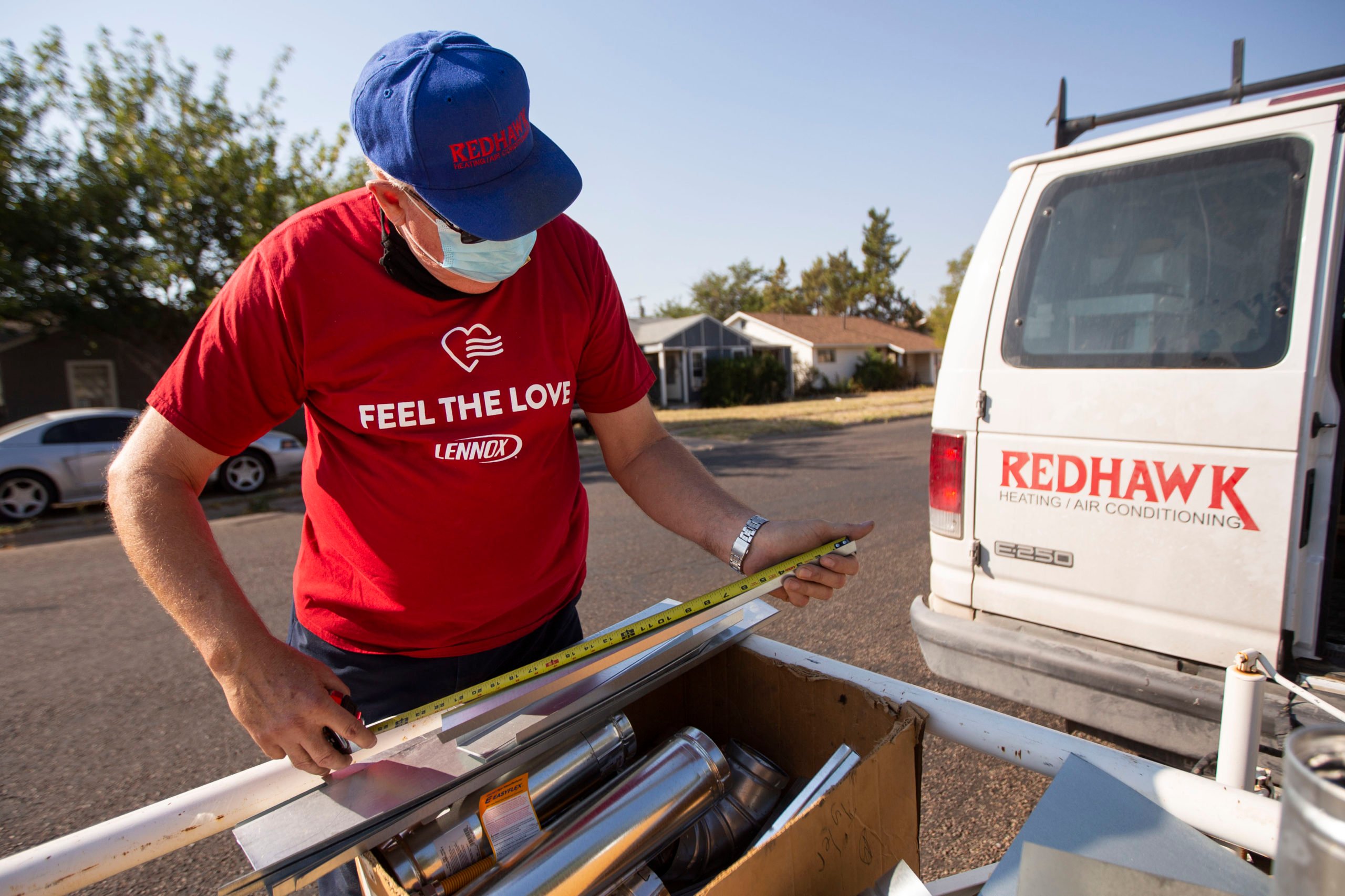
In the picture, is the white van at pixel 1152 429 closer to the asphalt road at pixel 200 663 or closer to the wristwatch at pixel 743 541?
the asphalt road at pixel 200 663

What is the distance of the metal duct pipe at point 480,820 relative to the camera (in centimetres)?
103

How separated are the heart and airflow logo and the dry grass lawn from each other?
45.8ft

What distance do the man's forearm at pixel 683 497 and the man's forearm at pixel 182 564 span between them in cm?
80

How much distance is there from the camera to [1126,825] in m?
0.90

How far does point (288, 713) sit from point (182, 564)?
301mm

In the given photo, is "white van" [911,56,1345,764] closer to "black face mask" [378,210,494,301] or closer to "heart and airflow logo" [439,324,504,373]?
"heart and airflow logo" [439,324,504,373]

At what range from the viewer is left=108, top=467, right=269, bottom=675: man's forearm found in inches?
42.6

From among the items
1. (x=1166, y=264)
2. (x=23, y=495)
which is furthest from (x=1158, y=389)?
(x=23, y=495)

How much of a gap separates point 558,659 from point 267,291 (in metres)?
0.83

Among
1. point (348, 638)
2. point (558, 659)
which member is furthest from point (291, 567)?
point (558, 659)

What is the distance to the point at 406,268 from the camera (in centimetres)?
140

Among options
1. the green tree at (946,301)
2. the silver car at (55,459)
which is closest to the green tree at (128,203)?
the silver car at (55,459)

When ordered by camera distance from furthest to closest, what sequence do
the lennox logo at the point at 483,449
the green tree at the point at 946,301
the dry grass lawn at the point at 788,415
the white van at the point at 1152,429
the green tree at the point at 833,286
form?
the green tree at the point at 833,286, the green tree at the point at 946,301, the dry grass lawn at the point at 788,415, the white van at the point at 1152,429, the lennox logo at the point at 483,449

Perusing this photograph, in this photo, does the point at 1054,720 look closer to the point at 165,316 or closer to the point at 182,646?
the point at 182,646
